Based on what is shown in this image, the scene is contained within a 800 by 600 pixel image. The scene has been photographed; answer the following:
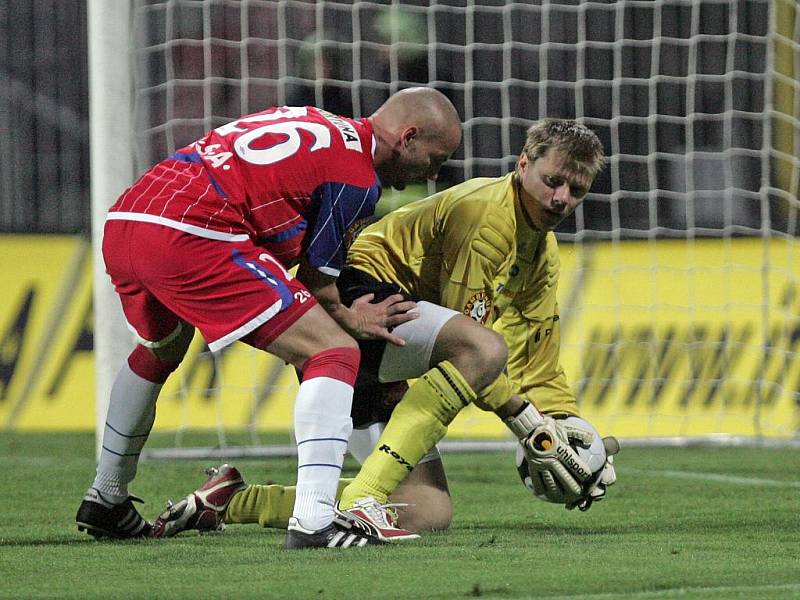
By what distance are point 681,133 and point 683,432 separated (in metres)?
1.92

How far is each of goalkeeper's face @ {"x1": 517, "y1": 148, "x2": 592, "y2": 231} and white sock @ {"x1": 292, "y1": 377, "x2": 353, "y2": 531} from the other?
3.36 feet

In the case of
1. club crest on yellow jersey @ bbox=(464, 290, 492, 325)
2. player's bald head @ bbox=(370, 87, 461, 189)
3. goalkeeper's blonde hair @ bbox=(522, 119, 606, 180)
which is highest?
player's bald head @ bbox=(370, 87, 461, 189)

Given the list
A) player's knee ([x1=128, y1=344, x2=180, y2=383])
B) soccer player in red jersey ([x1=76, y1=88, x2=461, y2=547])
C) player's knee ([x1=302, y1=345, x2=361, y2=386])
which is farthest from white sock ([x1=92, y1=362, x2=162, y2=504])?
player's knee ([x1=302, y1=345, x2=361, y2=386])

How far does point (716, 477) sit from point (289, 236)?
3086 mm

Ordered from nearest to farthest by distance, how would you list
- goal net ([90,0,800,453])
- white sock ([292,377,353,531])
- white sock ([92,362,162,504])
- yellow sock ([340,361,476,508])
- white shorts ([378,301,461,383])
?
white sock ([292,377,353,531]) → yellow sock ([340,361,476,508]) → white shorts ([378,301,461,383]) → white sock ([92,362,162,504]) → goal net ([90,0,800,453])

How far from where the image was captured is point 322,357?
387 centimetres

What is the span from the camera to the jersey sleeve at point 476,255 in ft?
14.4

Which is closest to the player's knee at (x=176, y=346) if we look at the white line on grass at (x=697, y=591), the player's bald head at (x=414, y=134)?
the player's bald head at (x=414, y=134)

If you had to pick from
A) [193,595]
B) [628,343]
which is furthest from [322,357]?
[628,343]

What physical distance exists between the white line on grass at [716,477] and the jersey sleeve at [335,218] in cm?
272

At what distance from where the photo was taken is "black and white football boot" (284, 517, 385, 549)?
152 inches

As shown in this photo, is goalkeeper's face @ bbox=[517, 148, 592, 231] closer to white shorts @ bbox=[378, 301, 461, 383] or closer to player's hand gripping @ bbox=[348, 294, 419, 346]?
white shorts @ bbox=[378, 301, 461, 383]

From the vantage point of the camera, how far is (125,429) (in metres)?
→ 4.40

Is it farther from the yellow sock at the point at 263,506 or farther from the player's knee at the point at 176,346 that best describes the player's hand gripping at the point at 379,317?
the yellow sock at the point at 263,506
